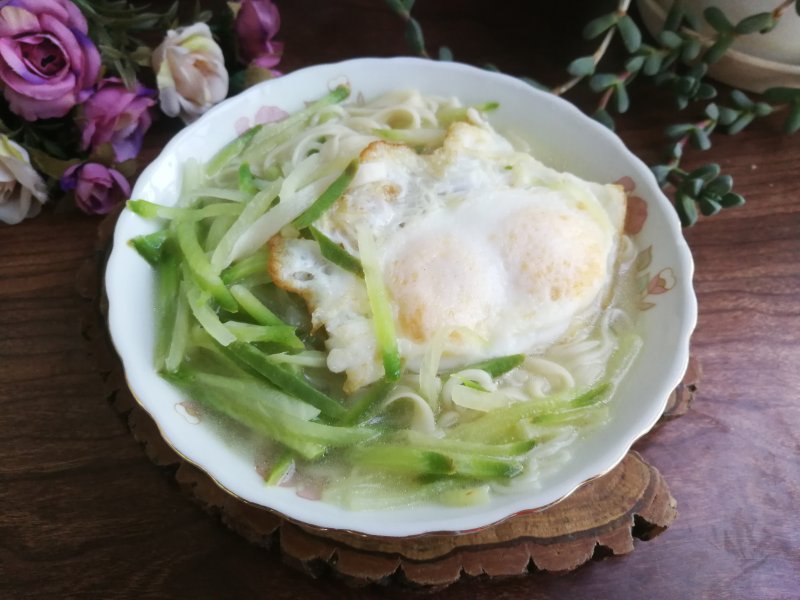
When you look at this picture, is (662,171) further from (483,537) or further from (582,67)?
(483,537)

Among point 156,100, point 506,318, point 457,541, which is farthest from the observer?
point 156,100

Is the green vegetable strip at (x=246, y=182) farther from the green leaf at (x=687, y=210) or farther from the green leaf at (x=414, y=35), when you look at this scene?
the green leaf at (x=687, y=210)

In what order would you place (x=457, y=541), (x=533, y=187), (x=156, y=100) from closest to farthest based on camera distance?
(x=457, y=541) < (x=533, y=187) < (x=156, y=100)

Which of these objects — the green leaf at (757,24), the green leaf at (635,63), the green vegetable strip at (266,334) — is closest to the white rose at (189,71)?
the green vegetable strip at (266,334)

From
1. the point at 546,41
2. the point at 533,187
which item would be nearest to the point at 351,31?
the point at 546,41

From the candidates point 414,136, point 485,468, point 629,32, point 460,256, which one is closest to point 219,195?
point 414,136

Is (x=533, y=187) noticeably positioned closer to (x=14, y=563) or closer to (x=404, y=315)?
(x=404, y=315)
